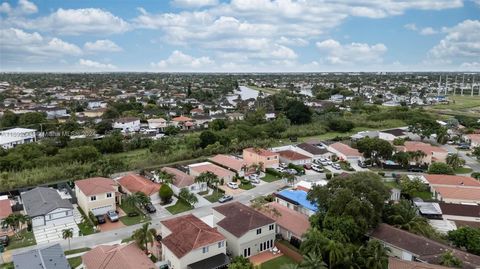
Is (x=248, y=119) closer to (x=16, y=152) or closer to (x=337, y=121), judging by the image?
(x=337, y=121)

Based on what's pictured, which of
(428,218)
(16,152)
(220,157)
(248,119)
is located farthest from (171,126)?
(428,218)

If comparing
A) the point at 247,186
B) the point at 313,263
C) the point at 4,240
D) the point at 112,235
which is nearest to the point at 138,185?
the point at 112,235

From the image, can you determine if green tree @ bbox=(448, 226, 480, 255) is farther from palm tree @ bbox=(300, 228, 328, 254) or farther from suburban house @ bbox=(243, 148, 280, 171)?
suburban house @ bbox=(243, 148, 280, 171)

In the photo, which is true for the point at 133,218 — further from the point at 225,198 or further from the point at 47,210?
the point at 225,198

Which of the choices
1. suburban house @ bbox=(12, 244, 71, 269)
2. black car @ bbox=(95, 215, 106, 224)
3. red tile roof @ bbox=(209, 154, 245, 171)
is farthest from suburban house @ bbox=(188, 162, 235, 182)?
suburban house @ bbox=(12, 244, 71, 269)

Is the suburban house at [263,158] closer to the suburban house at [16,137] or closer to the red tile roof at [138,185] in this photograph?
the red tile roof at [138,185]

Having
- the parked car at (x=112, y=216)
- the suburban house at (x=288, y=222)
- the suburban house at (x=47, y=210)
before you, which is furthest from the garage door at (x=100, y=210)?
the suburban house at (x=288, y=222)
